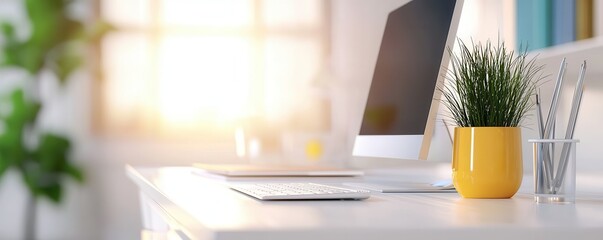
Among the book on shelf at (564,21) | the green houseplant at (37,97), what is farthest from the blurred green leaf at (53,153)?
the book on shelf at (564,21)

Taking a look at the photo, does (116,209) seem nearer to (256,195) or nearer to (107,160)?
(107,160)

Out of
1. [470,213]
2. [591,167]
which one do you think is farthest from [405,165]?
[470,213]

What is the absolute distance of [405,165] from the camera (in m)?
2.79

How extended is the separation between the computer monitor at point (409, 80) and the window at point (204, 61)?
2.90 meters

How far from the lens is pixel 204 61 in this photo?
5.02 metres

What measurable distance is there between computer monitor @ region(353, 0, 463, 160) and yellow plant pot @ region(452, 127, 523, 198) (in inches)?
10.2

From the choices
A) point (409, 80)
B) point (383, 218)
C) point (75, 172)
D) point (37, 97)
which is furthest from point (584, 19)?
point (37, 97)

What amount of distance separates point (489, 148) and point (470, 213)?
30 centimetres

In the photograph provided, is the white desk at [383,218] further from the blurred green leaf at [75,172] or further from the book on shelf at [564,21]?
the blurred green leaf at [75,172]

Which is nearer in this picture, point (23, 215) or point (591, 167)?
point (591, 167)

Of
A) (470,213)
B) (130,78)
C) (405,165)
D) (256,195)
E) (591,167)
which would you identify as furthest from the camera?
(130,78)

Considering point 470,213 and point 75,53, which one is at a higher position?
point 75,53

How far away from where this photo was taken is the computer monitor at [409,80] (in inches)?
63.8

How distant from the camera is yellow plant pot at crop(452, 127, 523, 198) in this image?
132 centimetres
